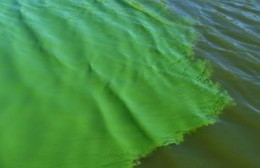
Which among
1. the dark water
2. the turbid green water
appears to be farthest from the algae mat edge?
the dark water

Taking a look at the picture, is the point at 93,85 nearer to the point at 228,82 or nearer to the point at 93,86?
the point at 93,86

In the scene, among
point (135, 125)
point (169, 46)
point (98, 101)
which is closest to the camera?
point (135, 125)

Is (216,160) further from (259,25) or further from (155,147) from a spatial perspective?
(259,25)

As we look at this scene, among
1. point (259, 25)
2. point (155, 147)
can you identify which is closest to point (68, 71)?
point (155, 147)

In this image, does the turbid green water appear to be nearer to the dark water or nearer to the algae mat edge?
the algae mat edge

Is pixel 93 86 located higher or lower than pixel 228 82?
lower

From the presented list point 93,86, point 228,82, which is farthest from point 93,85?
point 228,82
